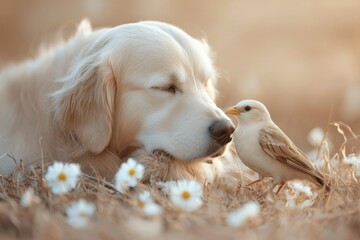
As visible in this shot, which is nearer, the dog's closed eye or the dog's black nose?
the dog's black nose

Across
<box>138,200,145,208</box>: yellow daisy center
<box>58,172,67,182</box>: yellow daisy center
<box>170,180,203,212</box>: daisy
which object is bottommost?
<box>138,200,145,208</box>: yellow daisy center

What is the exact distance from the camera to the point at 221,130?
3889 millimetres

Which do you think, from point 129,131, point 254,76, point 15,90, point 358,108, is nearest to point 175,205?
point 129,131

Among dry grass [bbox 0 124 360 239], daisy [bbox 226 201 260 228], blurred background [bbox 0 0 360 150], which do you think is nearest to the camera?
dry grass [bbox 0 124 360 239]

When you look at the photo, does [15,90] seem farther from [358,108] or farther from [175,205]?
[358,108]

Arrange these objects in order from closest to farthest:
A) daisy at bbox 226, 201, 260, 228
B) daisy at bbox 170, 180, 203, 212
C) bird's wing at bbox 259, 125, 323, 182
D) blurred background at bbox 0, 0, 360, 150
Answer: daisy at bbox 226, 201, 260, 228
daisy at bbox 170, 180, 203, 212
bird's wing at bbox 259, 125, 323, 182
blurred background at bbox 0, 0, 360, 150

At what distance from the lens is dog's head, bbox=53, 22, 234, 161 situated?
399 centimetres

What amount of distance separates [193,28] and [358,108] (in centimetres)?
283

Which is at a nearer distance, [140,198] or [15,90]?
[140,198]

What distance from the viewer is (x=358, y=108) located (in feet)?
24.0

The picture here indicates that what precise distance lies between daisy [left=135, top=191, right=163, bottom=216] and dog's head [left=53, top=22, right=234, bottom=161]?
3.08 feet

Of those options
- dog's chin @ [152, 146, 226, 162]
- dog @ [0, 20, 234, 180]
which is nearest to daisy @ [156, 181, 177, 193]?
dog @ [0, 20, 234, 180]

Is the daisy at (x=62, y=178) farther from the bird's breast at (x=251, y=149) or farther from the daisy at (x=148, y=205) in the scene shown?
the bird's breast at (x=251, y=149)

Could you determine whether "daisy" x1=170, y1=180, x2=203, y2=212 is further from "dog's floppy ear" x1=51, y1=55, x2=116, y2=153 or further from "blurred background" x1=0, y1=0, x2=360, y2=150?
"blurred background" x1=0, y1=0, x2=360, y2=150
